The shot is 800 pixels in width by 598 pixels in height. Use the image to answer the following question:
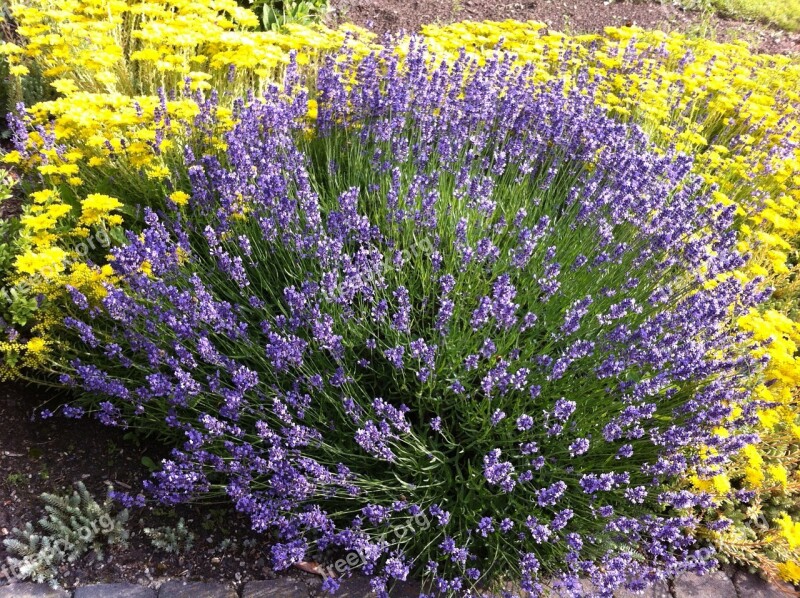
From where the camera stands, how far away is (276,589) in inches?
96.7

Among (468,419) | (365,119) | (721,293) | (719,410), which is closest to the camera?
(719,410)

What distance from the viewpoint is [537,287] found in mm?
2883

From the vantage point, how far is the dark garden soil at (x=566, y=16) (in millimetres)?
7215

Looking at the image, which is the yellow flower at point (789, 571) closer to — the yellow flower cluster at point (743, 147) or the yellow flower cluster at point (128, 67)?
the yellow flower cluster at point (743, 147)

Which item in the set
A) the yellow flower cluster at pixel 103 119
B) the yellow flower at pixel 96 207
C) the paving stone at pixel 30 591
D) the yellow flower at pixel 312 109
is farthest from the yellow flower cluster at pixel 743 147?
the yellow flower at pixel 96 207

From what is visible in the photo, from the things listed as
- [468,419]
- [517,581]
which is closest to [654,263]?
[468,419]

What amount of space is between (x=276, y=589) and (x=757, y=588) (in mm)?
2048

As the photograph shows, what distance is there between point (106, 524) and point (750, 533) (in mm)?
2784

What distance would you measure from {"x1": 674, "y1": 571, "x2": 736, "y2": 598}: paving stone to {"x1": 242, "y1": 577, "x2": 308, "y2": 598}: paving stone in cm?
154

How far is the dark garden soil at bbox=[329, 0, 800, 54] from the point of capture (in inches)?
284

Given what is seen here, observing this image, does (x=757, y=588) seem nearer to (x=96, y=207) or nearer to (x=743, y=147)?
(x=96, y=207)

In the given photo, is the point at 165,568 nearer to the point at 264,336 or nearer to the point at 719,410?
the point at 264,336

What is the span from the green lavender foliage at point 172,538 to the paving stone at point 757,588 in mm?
2327

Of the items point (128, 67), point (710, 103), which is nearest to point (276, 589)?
point (128, 67)
